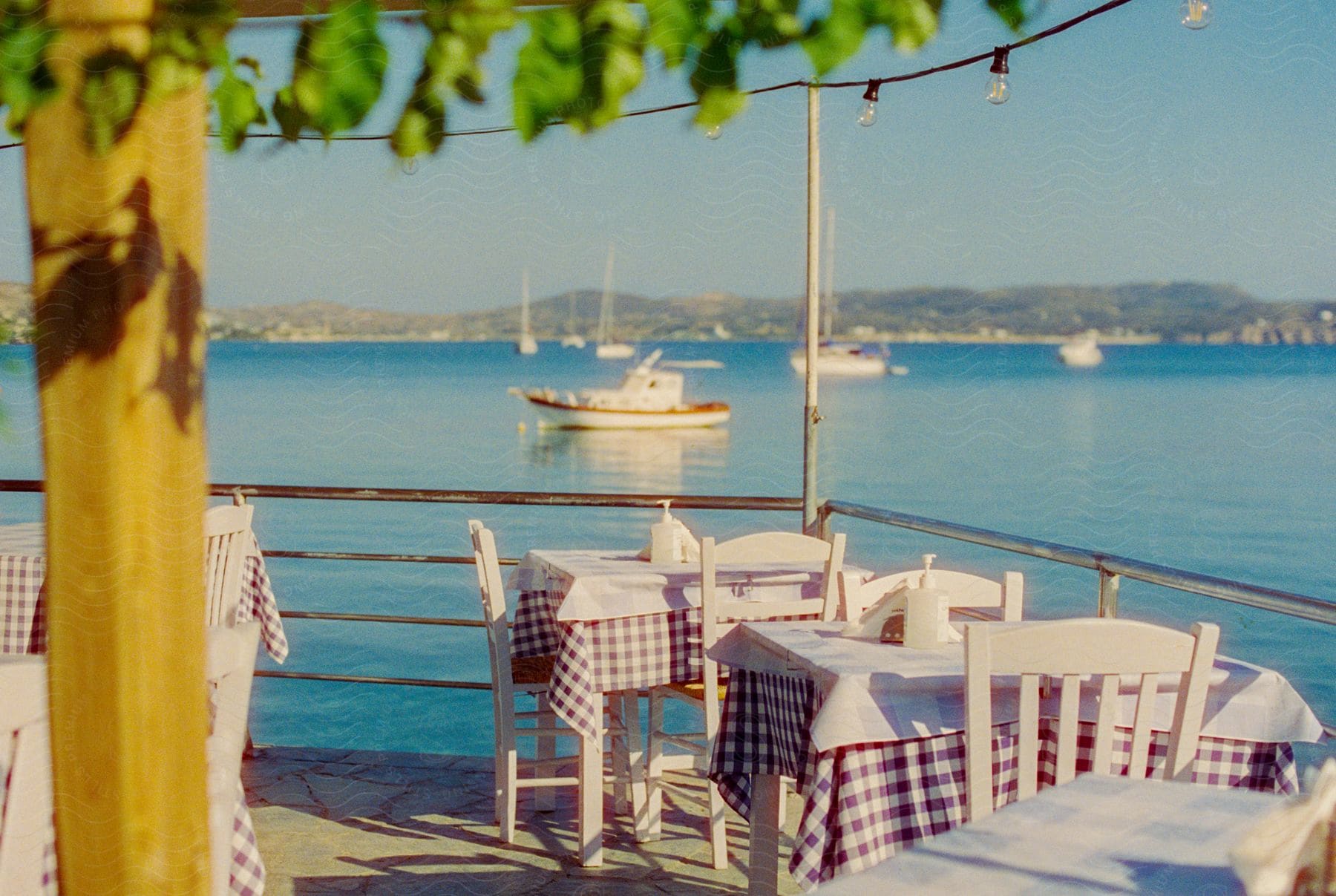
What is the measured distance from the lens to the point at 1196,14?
83.3 inches

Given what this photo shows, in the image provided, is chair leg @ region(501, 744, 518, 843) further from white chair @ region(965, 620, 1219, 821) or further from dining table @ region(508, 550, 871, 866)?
white chair @ region(965, 620, 1219, 821)

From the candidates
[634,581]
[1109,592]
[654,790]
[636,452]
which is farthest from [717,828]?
[636,452]

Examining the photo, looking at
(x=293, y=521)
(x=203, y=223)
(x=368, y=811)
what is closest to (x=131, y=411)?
(x=203, y=223)

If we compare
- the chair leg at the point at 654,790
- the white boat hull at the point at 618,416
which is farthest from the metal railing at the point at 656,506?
the white boat hull at the point at 618,416

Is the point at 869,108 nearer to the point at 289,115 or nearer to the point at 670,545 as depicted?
the point at 670,545

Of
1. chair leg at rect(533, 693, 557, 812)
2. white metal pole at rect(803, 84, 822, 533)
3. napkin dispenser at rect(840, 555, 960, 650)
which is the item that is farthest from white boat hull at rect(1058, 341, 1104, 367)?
napkin dispenser at rect(840, 555, 960, 650)

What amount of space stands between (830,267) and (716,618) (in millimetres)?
1790

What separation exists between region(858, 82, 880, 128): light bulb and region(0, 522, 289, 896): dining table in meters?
1.82

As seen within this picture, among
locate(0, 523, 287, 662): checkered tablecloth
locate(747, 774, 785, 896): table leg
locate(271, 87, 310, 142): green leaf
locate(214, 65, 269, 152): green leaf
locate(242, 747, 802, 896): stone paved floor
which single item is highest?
locate(214, 65, 269, 152): green leaf

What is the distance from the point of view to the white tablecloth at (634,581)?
340 cm

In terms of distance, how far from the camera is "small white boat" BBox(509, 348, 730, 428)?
123 feet

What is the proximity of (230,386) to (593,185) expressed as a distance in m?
42.4

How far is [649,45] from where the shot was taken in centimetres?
99

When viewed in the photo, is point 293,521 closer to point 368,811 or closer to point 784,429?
point 368,811
